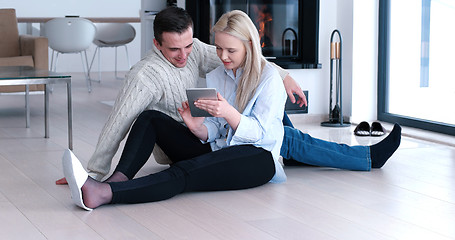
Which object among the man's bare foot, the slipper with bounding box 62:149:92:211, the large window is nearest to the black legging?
the slipper with bounding box 62:149:92:211

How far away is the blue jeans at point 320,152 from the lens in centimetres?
316

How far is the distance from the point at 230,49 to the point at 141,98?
1.40 ft

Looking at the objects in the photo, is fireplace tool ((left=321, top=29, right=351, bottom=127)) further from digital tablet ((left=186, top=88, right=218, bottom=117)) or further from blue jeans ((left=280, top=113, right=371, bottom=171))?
digital tablet ((left=186, top=88, right=218, bottom=117))

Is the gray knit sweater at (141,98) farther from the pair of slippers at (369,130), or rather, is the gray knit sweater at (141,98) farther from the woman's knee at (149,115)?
the pair of slippers at (369,130)

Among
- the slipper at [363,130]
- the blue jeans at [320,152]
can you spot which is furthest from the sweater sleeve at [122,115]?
the slipper at [363,130]

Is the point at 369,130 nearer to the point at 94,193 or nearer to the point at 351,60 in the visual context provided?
the point at 351,60

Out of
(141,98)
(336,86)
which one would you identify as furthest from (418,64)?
(141,98)

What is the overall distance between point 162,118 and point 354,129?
2.15 m

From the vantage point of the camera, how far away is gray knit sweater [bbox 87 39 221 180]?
9.48 ft

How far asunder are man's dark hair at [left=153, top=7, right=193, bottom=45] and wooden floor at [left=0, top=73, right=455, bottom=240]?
0.66m

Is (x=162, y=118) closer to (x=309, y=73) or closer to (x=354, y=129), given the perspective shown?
(x=354, y=129)

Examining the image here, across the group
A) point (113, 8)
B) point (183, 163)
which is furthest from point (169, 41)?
point (113, 8)

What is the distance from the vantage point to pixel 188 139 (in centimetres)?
294

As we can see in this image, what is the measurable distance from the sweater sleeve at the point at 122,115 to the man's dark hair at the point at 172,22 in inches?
8.1
